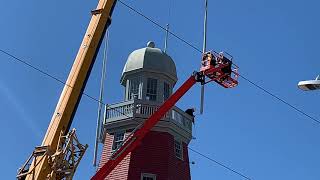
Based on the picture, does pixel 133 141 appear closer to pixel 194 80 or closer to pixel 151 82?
pixel 194 80

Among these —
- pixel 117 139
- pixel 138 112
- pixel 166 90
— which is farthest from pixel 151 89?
pixel 117 139

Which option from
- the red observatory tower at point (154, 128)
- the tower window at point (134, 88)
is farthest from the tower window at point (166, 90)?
the tower window at point (134, 88)

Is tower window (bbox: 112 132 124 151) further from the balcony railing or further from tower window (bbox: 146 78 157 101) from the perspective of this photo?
tower window (bbox: 146 78 157 101)

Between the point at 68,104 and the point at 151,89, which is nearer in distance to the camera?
the point at 68,104

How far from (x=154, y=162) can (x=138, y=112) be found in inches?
146

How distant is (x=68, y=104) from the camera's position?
28672 mm

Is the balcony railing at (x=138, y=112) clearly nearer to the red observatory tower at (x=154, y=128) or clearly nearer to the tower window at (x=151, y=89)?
the red observatory tower at (x=154, y=128)

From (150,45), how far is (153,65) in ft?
7.26

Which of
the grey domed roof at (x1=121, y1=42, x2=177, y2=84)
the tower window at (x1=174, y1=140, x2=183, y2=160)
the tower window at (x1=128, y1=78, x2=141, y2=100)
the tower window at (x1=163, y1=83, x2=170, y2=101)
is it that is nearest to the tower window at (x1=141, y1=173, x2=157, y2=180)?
the tower window at (x1=174, y1=140, x2=183, y2=160)

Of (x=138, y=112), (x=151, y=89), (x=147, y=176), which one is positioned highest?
(x=151, y=89)

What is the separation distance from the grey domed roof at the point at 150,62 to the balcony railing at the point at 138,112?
9.27 feet

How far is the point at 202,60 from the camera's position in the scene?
30562 mm

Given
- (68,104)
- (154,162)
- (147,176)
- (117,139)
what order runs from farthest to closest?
1. (117,139)
2. (154,162)
3. (147,176)
4. (68,104)

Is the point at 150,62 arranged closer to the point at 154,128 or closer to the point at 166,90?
the point at 166,90
